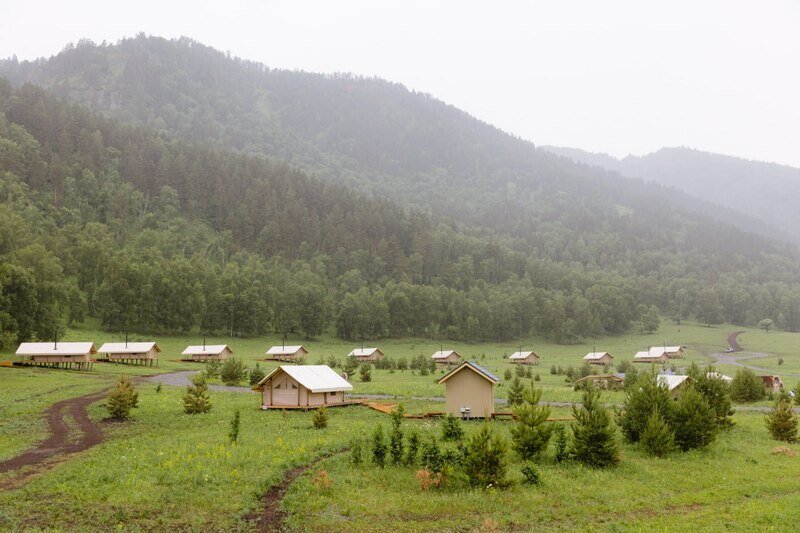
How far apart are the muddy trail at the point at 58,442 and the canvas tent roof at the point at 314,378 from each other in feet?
46.2

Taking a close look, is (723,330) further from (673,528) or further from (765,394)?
(673,528)

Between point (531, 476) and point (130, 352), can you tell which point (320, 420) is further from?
point (130, 352)

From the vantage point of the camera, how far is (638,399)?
35.2 meters

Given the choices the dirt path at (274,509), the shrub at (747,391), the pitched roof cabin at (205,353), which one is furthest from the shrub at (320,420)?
the pitched roof cabin at (205,353)

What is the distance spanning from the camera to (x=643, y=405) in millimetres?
35031

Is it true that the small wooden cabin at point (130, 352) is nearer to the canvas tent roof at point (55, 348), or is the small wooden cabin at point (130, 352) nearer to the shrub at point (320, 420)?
the canvas tent roof at point (55, 348)

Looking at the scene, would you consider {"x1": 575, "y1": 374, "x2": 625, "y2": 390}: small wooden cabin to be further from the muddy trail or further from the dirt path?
the muddy trail

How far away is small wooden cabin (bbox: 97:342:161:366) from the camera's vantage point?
9425 centimetres

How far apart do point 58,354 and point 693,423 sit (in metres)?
78.9

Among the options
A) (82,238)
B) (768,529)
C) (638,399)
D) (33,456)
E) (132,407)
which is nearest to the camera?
(768,529)

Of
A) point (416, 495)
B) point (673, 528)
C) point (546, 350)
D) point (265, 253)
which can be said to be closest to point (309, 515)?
point (416, 495)

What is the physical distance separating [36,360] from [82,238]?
223 ft

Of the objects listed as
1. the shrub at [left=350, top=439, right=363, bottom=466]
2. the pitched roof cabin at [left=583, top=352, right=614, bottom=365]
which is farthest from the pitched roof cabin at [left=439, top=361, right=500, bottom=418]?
the pitched roof cabin at [left=583, top=352, right=614, bottom=365]

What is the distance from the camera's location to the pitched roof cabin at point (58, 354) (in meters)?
80.6
